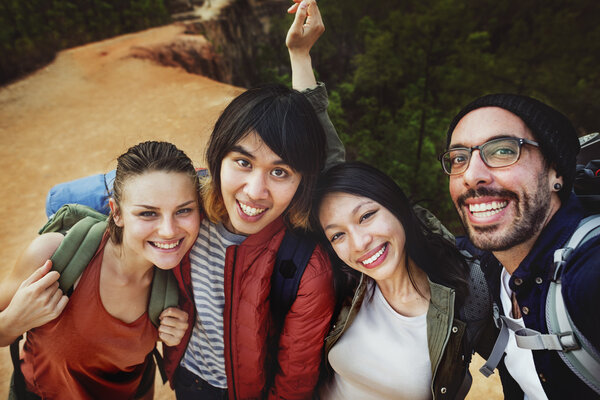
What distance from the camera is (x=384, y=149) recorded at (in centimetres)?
1305

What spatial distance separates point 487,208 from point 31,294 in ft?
7.33

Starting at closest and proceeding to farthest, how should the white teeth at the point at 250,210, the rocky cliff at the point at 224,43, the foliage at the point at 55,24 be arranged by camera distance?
the white teeth at the point at 250,210, the foliage at the point at 55,24, the rocky cliff at the point at 224,43

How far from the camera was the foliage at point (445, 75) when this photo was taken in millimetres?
A: 12375

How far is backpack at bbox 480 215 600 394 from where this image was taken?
1.41m

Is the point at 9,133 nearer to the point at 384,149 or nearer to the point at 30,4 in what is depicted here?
the point at 30,4

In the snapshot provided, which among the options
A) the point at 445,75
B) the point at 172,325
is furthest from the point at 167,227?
the point at 445,75

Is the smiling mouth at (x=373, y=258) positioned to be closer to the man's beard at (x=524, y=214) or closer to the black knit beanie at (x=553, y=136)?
the man's beard at (x=524, y=214)

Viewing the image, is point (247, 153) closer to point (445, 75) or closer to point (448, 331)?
point (448, 331)

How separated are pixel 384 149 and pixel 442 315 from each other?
11.8m

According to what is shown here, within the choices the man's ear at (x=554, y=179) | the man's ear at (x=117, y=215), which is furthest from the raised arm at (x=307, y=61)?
the man's ear at (x=117, y=215)

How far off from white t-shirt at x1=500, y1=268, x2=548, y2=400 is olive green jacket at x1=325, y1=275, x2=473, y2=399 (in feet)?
0.74

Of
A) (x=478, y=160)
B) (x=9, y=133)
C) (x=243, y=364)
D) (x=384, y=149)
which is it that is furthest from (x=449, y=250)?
(x=384, y=149)

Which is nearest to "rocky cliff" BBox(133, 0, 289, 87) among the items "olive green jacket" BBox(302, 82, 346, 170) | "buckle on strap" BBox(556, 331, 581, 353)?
"olive green jacket" BBox(302, 82, 346, 170)

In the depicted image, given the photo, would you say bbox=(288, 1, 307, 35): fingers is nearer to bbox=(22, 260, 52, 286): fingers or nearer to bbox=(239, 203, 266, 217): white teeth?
bbox=(239, 203, 266, 217): white teeth
